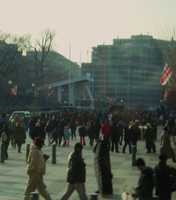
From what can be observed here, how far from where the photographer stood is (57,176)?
920 inches

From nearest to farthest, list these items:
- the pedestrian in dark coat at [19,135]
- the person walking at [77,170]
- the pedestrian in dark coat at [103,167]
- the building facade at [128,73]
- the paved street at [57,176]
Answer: the person walking at [77,170] < the pedestrian in dark coat at [103,167] < the paved street at [57,176] < the pedestrian in dark coat at [19,135] < the building facade at [128,73]

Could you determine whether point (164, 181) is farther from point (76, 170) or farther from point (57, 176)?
point (57, 176)

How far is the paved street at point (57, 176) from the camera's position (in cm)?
1950

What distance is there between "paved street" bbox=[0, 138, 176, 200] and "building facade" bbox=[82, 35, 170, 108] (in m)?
149

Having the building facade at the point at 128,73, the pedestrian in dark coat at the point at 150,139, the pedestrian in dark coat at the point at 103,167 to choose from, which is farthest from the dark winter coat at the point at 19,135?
the building facade at the point at 128,73

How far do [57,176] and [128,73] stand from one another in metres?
170

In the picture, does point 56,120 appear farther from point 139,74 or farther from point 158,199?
point 139,74

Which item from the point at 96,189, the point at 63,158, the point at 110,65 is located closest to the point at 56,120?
the point at 63,158

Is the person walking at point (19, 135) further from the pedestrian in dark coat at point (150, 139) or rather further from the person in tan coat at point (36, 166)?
the person in tan coat at point (36, 166)

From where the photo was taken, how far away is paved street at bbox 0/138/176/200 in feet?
64.0

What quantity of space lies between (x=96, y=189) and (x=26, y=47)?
90720 millimetres

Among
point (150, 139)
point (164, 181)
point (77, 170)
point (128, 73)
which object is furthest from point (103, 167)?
point (128, 73)

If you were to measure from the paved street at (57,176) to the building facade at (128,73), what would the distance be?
149418 millimetres

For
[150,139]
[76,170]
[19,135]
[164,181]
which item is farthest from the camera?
[150,139]
